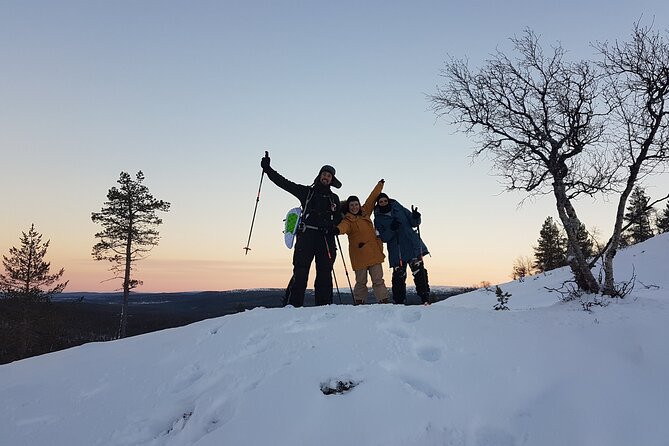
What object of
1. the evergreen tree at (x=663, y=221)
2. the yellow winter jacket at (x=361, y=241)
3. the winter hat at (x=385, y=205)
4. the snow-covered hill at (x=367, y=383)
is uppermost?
the evergreen tree at (x=663, y=221)

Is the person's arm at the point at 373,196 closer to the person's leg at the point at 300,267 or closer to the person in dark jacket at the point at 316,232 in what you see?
the person in dark jacket at the point at 316,232

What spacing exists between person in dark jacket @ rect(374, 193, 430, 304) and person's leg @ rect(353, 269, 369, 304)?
0.61m

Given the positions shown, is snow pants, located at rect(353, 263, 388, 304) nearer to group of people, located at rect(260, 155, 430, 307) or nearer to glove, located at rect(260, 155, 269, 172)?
group of people, located at rect(260, 155, 430, 307)

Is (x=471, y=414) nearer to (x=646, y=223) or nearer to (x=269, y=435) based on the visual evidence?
(x=269, y=435)

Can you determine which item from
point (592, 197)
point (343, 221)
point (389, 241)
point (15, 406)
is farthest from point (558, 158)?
point (15, 406)

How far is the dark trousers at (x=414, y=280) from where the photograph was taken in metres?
7.53

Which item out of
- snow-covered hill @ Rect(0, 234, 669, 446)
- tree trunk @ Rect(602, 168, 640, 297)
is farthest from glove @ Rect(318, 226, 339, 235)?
tree trunk @ Rect(602, 168, 640, 297)

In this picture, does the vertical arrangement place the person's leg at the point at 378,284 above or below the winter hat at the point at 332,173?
below

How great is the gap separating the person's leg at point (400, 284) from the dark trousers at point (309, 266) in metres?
1.43

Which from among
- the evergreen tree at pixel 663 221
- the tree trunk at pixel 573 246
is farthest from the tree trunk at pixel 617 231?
the evergreen tree at pixel 663 221

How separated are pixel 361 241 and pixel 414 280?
1.27 meters

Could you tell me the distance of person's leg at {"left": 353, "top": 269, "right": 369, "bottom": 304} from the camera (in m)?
7.68

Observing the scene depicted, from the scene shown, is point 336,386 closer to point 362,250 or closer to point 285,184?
point 362,250

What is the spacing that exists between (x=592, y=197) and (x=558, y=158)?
102 centimetres
